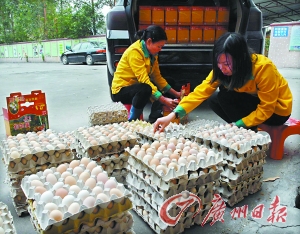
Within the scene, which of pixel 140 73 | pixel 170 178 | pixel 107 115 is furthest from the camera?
pixel 107 115

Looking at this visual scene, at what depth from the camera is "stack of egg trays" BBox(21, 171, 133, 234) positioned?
1231mm

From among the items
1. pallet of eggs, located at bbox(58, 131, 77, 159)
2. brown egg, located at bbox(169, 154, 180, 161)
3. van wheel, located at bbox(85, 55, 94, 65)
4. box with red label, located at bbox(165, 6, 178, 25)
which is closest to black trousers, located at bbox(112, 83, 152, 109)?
pallet of eggs, located at bbox(58, 131, 77, 159)

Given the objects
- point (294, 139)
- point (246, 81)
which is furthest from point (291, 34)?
point (246, 81)

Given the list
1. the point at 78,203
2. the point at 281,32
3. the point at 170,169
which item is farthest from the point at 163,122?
the point at 281,32

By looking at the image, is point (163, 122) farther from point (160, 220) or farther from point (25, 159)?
point (25, 159)

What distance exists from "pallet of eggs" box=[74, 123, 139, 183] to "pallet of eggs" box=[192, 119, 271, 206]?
542 mm

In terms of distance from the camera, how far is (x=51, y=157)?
1889mm

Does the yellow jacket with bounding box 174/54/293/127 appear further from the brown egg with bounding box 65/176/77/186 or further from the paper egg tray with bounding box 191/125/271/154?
the brown egg with bounding box 65/176/77/186

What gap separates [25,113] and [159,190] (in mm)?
1974

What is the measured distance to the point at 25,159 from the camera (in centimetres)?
181

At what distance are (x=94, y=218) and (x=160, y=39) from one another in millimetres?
2200

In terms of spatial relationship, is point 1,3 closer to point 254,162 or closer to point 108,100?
point 108,100

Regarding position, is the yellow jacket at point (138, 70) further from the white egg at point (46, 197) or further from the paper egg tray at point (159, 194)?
the white egg at point (46, 197)

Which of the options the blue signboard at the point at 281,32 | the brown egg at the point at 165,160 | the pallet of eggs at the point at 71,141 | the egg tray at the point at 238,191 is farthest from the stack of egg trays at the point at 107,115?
the blue signboard at the point at 281,32
